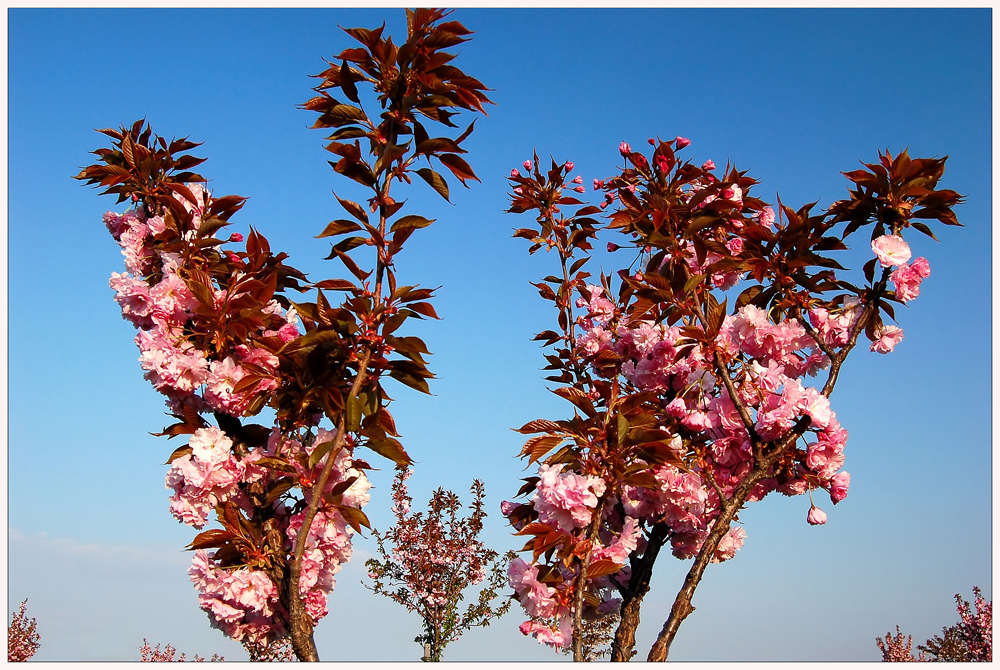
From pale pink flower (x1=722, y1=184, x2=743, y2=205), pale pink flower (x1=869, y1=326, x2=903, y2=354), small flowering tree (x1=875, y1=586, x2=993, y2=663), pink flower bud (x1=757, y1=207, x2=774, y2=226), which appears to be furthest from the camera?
small flowering tree (x1=875, y1=586, x2=993, y2=663)

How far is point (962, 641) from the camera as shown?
6.49 meters

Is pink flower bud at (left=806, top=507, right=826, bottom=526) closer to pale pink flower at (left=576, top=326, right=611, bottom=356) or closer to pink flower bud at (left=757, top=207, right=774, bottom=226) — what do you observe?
pale pink flower at (left=576, top=326, right=611, bottom=356)

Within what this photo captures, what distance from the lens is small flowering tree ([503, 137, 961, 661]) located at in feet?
9.13

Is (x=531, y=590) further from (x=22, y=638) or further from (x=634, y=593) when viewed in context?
(x=22, y=638)

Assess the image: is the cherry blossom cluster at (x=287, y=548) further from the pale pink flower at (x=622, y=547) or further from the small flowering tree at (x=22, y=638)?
the small flowering tree at (x=22, y=638)

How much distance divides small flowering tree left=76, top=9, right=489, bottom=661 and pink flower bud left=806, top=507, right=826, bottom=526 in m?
1.64

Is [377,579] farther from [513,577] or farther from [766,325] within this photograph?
[766,325]

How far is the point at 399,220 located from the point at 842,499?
203 centimetres

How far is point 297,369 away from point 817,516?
2077mm

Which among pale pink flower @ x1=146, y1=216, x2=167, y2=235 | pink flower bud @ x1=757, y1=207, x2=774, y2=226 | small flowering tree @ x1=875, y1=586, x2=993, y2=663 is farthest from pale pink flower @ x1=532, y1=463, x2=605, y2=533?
small flowering tree @ x1=875, y1=586, x2=993, y2=663

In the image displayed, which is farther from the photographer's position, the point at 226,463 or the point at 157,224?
the point at 157,224

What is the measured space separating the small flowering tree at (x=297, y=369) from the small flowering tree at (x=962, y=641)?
16.9 ft

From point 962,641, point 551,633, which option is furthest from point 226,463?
point 962,641

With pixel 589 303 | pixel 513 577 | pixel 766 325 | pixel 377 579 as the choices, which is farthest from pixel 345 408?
pixel 377 579
